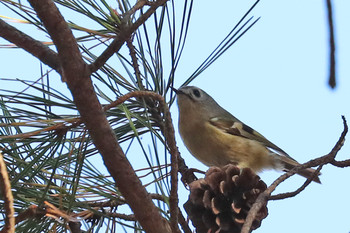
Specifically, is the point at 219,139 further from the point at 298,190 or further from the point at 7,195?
the point at 7,195

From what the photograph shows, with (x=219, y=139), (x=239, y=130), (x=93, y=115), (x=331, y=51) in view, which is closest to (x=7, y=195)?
(x=93, y=115)

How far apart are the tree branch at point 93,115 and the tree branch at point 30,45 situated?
2.6 inches

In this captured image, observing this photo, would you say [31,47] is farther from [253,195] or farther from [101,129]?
[253,195]

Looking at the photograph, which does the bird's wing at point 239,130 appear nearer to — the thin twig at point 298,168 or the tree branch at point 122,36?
the thin twig at point 298,168

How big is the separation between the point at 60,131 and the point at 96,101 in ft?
0.65

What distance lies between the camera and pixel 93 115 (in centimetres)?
76

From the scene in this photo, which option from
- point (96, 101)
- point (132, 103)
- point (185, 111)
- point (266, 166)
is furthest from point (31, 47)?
point (266, 166)

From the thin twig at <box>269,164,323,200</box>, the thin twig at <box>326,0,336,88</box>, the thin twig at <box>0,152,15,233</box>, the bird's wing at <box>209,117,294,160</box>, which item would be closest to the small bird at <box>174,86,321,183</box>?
the bird's wing at <box>209,117,294,160</box>

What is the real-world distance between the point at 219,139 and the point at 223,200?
2.31 feet

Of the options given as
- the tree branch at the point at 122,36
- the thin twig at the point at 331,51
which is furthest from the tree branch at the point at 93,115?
the thin twig at the point at 331,51

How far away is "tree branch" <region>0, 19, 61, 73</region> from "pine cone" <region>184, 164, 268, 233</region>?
0.40 metres

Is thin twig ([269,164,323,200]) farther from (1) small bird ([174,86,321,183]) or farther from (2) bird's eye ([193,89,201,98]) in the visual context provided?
(2) bird's eye ([193,89,201,98])

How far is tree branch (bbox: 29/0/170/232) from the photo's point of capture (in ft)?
2.40

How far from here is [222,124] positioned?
1.85 metres
